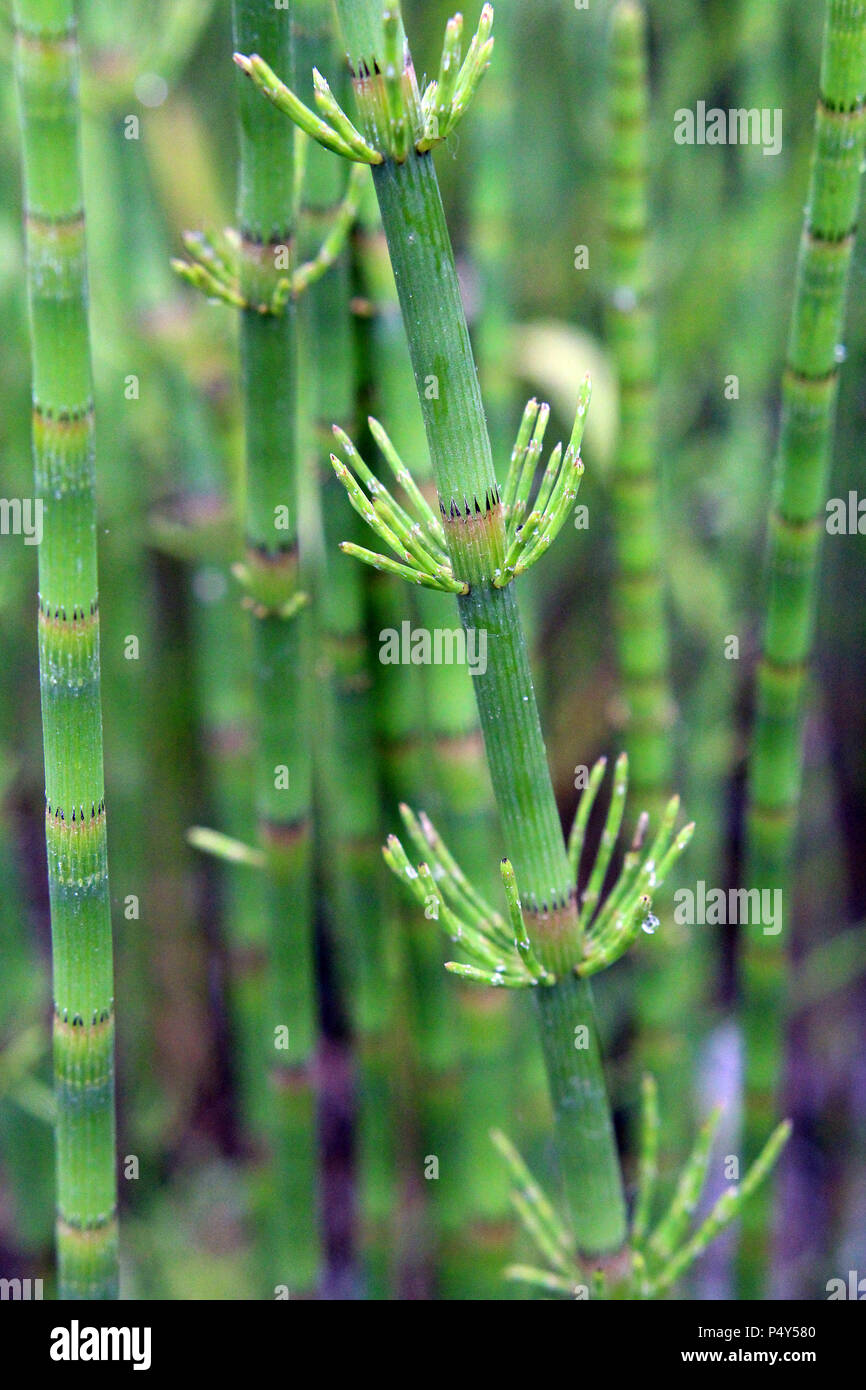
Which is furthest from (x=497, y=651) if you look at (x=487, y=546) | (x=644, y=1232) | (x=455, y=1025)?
(x=455, y=1025)

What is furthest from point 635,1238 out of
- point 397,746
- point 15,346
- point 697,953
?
point 15,346

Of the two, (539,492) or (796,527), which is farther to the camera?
(796,527)

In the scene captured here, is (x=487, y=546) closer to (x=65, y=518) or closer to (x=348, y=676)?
(x=65, y=518)

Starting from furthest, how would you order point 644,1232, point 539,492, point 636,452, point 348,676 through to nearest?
point 636,452, point 348,676, point 644,1232, point 539,492

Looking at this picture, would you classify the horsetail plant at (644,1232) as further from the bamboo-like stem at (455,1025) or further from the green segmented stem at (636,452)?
the green segmented stem at (636,452)

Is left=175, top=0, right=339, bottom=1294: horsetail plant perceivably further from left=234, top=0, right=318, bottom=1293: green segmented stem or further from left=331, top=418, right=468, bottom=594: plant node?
left=331, top=418, right=468, bottom=594: plant node

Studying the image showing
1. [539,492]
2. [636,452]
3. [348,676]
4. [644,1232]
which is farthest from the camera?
[636,452]
